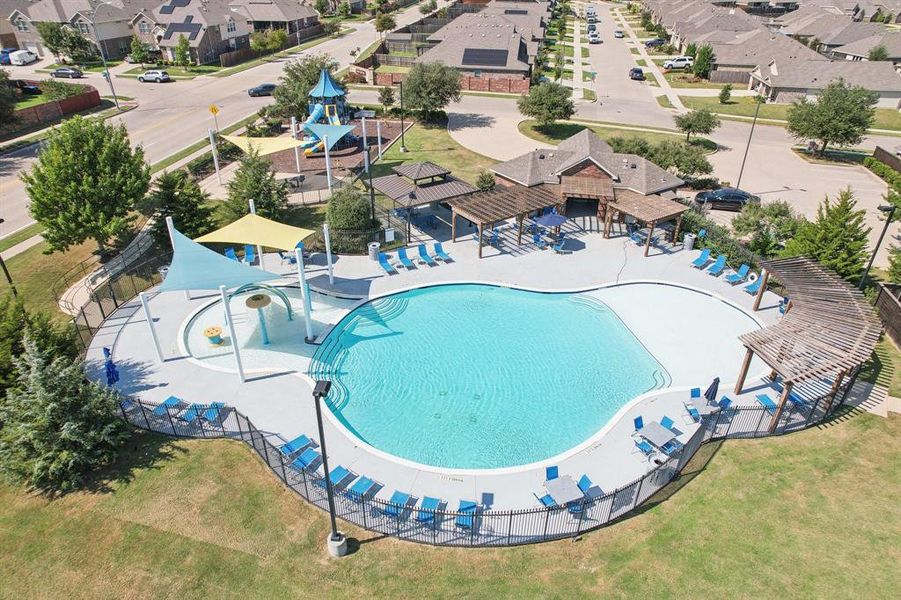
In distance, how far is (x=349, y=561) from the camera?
606 inches

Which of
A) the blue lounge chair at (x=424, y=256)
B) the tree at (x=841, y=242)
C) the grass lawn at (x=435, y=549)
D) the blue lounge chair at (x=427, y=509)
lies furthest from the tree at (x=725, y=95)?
the blue lounge chair at (x=427, y=509)

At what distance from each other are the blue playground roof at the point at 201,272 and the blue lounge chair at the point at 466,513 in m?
11.7

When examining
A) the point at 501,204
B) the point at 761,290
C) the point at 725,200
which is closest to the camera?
the point at 761,290

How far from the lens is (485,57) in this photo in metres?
68.1

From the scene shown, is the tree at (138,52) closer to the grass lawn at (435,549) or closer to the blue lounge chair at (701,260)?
the grass lawn at (435,549)

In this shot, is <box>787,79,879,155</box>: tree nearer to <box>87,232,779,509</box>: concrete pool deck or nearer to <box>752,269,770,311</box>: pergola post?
<box>87,232,779,509</box>: concrete pool deck

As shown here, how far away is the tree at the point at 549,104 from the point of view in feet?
163

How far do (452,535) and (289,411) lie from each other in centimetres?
809

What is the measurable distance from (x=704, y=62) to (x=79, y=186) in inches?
2937

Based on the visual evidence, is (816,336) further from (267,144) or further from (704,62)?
(704,62)

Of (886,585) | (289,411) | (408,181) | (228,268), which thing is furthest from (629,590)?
(408,181)

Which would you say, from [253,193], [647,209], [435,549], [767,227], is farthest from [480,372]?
[767,227]

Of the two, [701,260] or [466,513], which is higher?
[701,260]

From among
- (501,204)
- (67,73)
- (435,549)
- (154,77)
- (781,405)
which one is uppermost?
(67,73)
